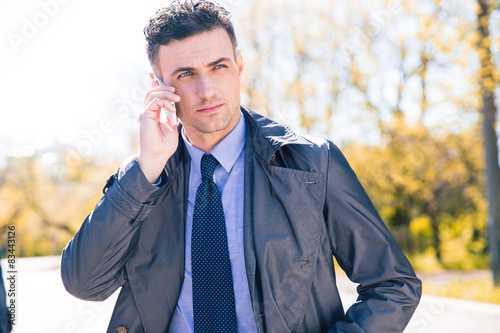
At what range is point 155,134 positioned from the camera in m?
2.20

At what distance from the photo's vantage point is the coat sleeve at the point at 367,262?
6.39ft

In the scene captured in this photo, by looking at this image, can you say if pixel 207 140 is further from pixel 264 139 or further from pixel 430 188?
pixel 430 188

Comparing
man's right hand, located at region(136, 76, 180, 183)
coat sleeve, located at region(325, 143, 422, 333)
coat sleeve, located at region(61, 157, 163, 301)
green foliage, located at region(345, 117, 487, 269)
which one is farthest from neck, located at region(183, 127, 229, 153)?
green foliage, located at region(345, 117, 487, 269)

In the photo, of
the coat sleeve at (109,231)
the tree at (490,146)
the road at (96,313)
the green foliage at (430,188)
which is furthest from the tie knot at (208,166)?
the green foliage at (430,188)


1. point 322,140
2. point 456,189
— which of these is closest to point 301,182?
point 322,140

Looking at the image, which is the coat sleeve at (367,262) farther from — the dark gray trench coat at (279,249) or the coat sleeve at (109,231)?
the coat sleeve at (109,231)

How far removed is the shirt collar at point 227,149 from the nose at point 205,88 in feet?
0.73

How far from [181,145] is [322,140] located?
73 cm

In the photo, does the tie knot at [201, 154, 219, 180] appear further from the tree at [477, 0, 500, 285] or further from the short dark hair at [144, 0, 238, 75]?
the tree at [477, 0, 500, 285]

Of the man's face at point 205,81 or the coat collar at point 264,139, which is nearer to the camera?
the coat collar at point 264,139

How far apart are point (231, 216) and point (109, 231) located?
21.0 inches

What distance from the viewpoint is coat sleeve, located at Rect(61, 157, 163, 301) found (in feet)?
6.71

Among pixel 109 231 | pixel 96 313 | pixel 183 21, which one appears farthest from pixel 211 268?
pixel 96 313

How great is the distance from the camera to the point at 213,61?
230 centimetres
